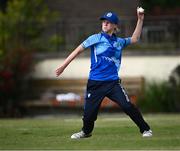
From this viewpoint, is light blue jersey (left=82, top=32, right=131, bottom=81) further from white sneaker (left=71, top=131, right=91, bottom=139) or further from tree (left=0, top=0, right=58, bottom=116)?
tree (left=0, top=0, right=58, bottom=116)

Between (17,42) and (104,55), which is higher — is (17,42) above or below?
below

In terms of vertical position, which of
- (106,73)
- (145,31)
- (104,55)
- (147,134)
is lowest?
(145,31)

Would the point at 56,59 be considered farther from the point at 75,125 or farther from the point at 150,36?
the point at 75,125

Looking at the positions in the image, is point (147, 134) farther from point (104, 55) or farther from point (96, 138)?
point (104, 55)

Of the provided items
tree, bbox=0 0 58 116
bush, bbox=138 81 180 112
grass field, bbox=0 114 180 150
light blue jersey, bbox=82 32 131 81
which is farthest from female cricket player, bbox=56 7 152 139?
tree, bbox=0 0 58 116

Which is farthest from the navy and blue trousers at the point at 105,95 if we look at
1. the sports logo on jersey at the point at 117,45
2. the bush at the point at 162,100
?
the bush at the point at 162,100

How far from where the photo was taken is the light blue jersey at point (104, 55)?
1294 centimetres

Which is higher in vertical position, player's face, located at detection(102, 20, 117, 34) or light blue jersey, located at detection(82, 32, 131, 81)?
player's face, located at detection(102, 20, 117, 34)

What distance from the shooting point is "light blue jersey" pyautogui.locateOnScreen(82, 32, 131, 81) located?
12.9m

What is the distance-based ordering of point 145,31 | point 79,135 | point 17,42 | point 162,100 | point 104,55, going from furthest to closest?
point 145,31 < point 17,42 < point 162,100 < point 79,135 < point 104,55

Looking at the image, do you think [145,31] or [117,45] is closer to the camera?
[117,45]

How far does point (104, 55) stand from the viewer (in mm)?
12953

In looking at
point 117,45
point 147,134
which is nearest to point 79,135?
point 147,134

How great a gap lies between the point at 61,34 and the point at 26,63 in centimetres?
192
